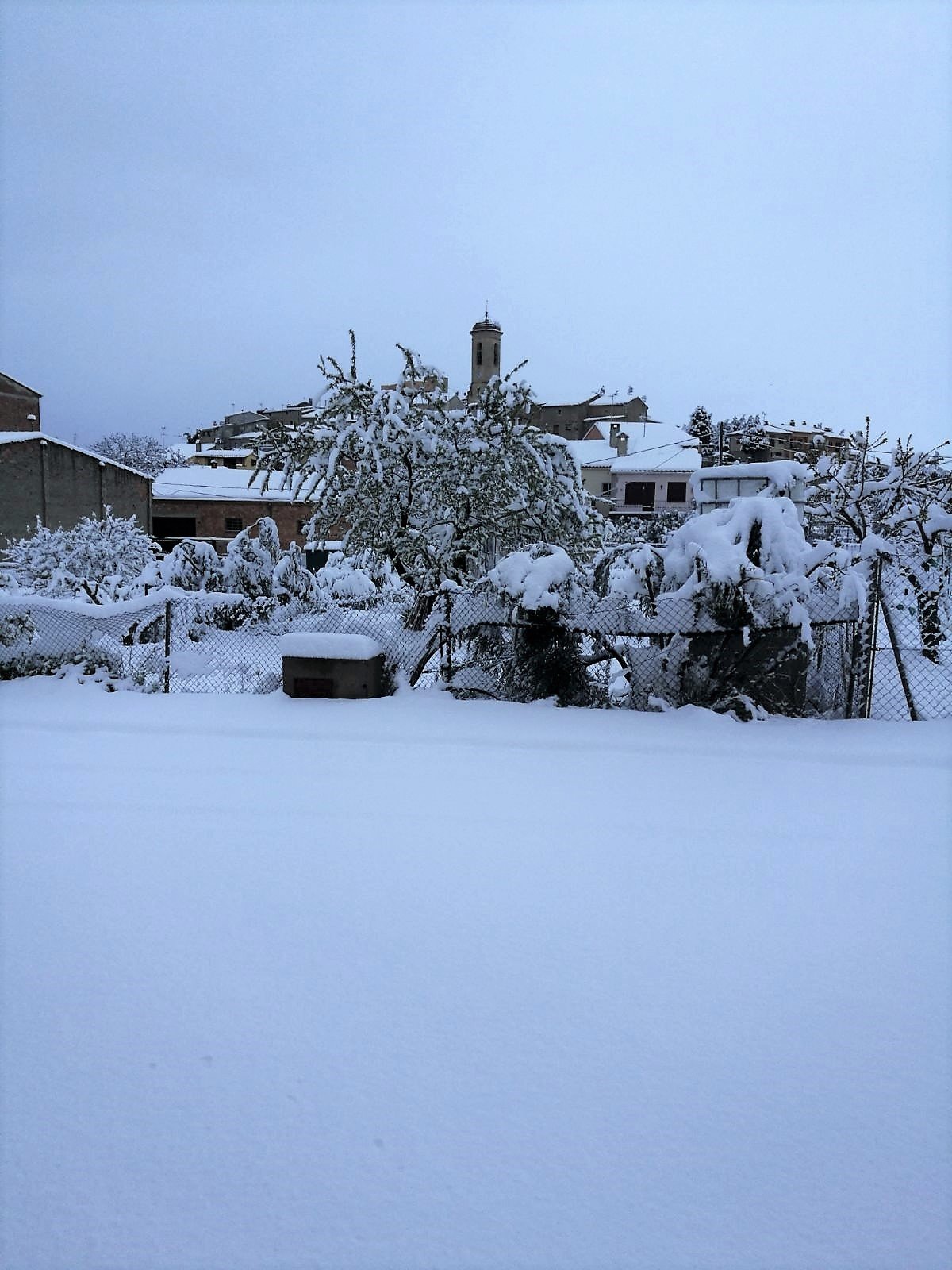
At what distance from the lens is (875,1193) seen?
204 cm

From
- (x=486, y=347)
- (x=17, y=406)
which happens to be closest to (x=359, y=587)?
(x=17, y=406)

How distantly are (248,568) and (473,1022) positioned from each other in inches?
433

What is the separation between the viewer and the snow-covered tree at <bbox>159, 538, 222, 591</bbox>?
12672 millimetres

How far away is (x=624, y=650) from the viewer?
A: 7.12 meters

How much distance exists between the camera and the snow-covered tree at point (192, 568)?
41.6ft

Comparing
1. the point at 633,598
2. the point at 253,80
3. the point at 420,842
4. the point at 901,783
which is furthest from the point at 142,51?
the point at 901,783

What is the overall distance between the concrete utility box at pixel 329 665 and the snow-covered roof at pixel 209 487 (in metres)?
28.7

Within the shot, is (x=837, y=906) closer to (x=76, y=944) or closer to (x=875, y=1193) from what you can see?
(x=875, y=1193)

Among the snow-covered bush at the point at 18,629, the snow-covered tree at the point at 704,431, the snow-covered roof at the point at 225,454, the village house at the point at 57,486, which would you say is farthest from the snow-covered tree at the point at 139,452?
the snow-covered bush at the point at 18,629

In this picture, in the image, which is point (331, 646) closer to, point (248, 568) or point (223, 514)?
point (248, 568)

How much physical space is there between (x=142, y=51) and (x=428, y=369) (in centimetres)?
559

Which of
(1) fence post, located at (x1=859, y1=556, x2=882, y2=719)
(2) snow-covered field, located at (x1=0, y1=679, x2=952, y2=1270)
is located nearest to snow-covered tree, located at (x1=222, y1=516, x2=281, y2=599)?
(2) snow-covered field, located at (x1=0, y1=679, x2=952, y2=1270)

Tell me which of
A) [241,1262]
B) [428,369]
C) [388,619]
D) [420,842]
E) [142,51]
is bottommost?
[241,1262]

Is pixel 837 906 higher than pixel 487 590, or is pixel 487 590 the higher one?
pixel 487 590
